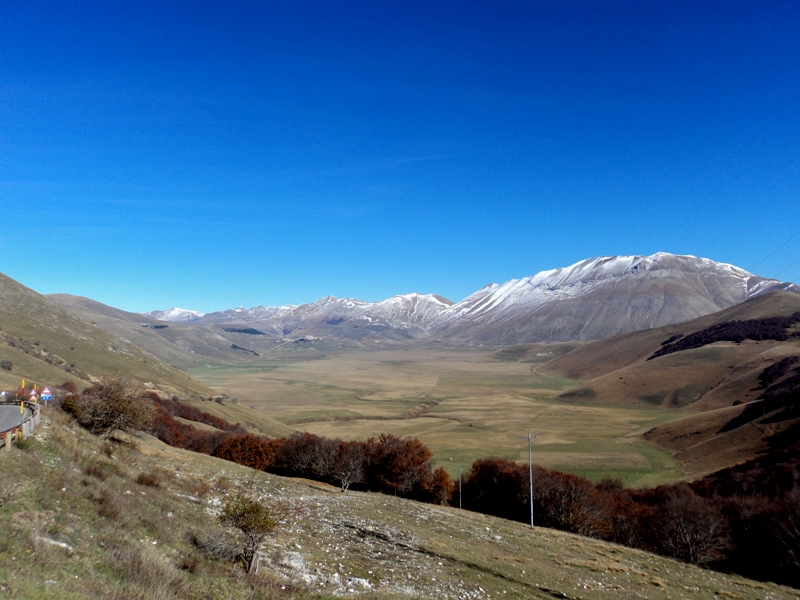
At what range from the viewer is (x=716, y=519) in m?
43.9

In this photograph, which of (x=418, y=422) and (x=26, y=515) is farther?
(x=418, y=422)

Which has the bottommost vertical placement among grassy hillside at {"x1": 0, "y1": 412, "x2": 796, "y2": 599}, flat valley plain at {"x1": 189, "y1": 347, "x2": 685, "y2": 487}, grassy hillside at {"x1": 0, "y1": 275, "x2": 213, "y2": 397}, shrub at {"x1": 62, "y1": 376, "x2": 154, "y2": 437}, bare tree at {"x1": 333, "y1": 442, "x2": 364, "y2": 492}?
flat valley plain at {"x1": 189, "y1": 347, "x2": 685, "y2": 487}

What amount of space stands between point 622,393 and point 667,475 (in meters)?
109

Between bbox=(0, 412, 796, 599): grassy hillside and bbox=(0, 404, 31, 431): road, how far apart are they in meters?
1.43

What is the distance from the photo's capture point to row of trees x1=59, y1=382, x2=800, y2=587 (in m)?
39.4

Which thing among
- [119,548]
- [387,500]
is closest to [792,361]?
[387,500]

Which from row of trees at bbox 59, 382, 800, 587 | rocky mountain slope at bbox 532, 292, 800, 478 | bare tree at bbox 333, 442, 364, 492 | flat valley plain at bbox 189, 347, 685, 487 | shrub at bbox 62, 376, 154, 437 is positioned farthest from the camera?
flat valley plain at bbox 189, 347, 685, 487

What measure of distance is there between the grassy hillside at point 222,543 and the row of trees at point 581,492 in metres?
9.61

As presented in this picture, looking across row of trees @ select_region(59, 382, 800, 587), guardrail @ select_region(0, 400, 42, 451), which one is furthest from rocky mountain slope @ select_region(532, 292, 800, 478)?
guardrail @ select_region(0, 400, 42, 451)

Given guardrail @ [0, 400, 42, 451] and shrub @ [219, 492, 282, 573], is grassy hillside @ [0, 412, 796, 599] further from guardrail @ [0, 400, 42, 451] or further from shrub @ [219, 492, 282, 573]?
shrub @ [219, 492, 282, 573]

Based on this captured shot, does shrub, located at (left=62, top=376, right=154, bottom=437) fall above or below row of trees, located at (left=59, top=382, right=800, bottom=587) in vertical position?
above

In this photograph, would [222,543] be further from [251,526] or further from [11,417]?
[11,417]

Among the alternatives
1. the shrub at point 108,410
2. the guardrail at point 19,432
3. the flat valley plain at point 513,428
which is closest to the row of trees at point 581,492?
the shrub at point 108,410

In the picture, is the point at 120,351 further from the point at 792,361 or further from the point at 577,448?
the point at 792,361
